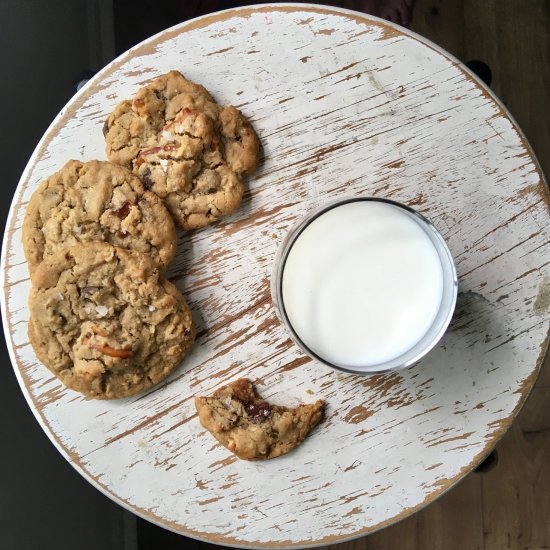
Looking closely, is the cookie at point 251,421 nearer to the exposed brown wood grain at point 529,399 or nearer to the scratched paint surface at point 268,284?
the scratched paint surface at point 268,284

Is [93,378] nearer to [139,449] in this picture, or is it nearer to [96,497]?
[139,449]

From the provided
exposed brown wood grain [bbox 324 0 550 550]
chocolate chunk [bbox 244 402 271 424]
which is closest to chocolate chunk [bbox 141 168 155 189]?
chocolate chunk [bbox 244 402 271 424]

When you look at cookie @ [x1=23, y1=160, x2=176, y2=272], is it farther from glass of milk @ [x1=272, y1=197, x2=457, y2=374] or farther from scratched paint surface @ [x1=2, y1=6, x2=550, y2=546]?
glass of milk @ [x1=272, y1=197, x2=457, y2=374]

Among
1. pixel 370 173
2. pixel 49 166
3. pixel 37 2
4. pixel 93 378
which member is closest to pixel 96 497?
pixel 93 378

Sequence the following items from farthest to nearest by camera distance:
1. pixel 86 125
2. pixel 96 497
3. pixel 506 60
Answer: pixel 506 60 < pixel 96 497 < pixel 86 125

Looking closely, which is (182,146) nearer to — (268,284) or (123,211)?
(123,211)

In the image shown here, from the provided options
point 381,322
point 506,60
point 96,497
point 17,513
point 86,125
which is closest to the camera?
point 381,322

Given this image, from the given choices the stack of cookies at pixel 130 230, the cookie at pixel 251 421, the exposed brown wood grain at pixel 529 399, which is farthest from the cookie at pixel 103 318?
the exposed brown wood grain at pixel 529 399
